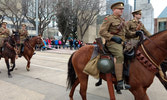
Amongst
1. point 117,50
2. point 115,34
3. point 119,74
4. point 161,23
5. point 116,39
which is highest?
point 161,23

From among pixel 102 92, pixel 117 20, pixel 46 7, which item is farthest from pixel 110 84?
pixel 46 7

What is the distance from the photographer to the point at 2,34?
23.4 ft

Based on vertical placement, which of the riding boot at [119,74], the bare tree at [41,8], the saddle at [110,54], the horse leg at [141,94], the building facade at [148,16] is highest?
the bare tree at [41,8]

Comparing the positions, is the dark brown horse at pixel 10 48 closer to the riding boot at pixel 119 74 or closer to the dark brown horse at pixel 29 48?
the dark brown horse at pixel 29 48

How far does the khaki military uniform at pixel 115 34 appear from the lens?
2699 mm

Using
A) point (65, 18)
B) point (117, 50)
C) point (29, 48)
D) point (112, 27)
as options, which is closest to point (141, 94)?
point (117, 50)

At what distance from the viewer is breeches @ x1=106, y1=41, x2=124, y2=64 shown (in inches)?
106

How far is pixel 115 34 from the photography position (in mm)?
2920

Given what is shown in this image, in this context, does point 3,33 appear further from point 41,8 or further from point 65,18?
point 65,18

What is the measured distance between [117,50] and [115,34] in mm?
389

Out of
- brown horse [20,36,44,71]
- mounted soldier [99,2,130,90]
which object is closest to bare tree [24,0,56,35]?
brown horse [20,36,44,71]

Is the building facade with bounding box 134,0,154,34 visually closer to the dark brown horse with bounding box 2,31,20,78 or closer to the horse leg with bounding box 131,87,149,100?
the dark brown horse with bounding box 2,31,20,78

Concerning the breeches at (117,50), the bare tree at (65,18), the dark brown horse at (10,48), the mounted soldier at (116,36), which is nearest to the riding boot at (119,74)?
the mounted soldier at (116,36)

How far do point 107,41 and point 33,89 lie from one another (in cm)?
325
